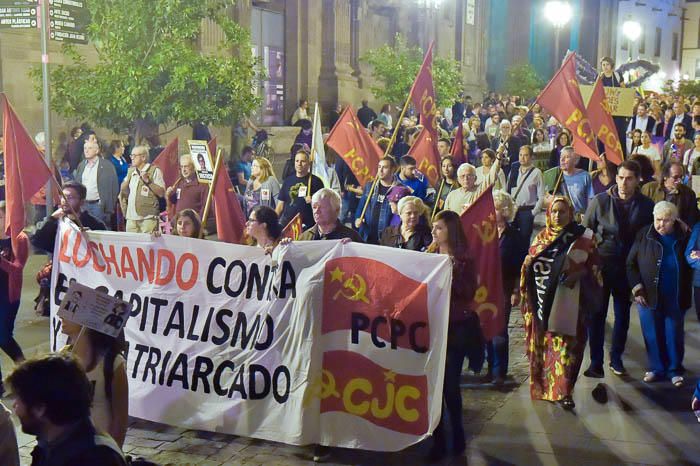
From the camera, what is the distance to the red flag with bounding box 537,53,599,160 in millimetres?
10117

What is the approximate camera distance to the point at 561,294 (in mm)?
7207

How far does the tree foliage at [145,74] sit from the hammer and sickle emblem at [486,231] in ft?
25.6

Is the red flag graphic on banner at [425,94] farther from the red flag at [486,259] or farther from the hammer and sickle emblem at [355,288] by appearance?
the hammer and sickle emblem at [355,288]

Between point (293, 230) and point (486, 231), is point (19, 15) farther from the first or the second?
point (486, 231)

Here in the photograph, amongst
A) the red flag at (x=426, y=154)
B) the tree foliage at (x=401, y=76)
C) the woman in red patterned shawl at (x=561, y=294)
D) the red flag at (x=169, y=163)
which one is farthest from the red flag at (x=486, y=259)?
the tree foliage at (x=401, y=76)

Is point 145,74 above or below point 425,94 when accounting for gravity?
above

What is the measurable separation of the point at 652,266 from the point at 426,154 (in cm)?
471

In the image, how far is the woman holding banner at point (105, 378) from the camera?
15.3ft

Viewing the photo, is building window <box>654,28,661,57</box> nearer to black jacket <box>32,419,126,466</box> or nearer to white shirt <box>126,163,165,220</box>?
white shirt <box>126,163,165,220</box>

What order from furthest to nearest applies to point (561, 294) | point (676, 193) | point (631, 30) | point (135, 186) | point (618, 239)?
point (631, 30) → point (135, 186) → point (676, 193) → point (618, 239) → point (561, 294)

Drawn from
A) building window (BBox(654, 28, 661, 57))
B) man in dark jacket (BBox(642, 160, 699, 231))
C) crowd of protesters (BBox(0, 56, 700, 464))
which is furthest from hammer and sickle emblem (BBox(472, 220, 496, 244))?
building window (BBox(654, 28, 661, 57))

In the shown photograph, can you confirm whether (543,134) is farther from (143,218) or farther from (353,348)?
(353,348)

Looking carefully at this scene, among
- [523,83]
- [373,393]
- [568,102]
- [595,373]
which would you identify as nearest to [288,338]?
[373,393]

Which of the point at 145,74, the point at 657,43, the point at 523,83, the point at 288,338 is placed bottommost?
the point at 288,338
